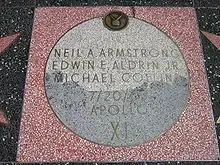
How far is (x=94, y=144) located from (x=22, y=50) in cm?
60

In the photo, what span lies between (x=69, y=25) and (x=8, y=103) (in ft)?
1.66

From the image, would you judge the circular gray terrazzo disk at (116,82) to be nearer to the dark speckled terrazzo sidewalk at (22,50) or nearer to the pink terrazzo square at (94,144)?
the pink terrazzo square at (94,144)

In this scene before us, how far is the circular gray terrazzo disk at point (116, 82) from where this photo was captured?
1.61m

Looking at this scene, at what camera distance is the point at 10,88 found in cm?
172

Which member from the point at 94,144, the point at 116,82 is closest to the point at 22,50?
the point at 116,82

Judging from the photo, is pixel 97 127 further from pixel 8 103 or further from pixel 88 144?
pixel 8 103

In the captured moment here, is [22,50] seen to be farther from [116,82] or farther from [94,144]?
[94,144]

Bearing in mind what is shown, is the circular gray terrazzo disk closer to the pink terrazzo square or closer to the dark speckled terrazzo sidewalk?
the pink terrazzo square

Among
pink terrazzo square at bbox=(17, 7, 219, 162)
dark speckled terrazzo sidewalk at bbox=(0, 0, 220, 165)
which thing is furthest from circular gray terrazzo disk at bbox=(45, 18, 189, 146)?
dark speckled terrazzo sidewalk at bbox=(0, 0, 220, 165)

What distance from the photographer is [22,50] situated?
5.98 ft

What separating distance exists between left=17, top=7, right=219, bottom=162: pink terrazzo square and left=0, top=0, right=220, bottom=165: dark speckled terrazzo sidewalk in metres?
0.02

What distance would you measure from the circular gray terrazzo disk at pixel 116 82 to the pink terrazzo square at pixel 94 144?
0.10 feet

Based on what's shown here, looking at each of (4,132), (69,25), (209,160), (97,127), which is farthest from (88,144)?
(69,25)

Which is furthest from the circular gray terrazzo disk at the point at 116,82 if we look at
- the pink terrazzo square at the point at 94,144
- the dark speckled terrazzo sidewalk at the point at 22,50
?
the dark speckled terrazzo sidewalk at the point at 22,50
